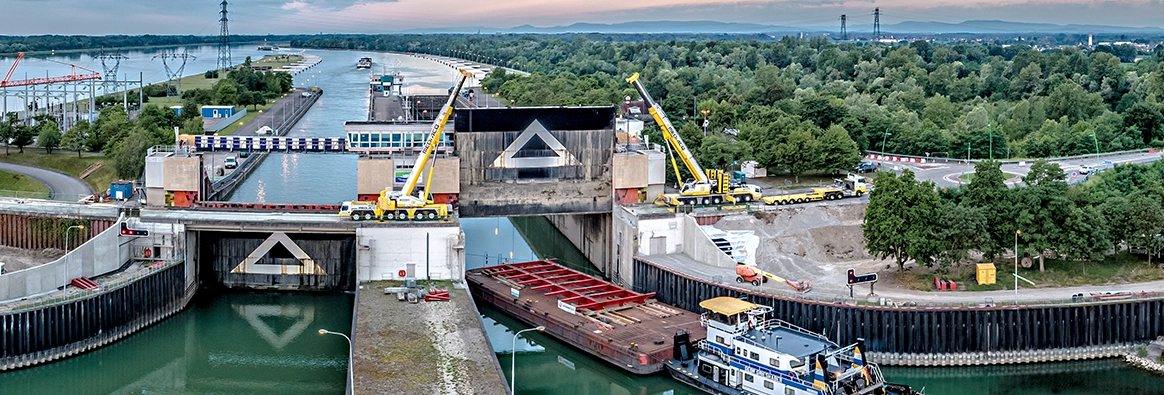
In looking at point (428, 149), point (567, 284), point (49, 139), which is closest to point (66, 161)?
point (49, 139)

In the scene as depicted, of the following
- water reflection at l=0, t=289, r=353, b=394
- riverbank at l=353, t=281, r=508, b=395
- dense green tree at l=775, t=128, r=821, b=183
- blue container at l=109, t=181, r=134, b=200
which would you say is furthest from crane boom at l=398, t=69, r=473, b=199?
dense green tree at l=775, t=128, r=821, b=183

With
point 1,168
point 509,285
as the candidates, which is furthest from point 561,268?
point 1,168

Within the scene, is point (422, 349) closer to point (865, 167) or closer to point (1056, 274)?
point (1056, 274)

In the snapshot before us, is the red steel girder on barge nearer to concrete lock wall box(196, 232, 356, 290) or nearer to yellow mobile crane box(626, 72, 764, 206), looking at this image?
yellow mobile crane box(626, 72, 764, 206)

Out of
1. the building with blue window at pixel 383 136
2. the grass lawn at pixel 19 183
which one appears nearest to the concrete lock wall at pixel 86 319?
the building with blue window at pixel 383 136

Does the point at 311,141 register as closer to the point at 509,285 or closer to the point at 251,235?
the point at 251,235
